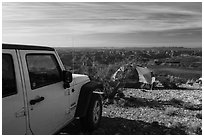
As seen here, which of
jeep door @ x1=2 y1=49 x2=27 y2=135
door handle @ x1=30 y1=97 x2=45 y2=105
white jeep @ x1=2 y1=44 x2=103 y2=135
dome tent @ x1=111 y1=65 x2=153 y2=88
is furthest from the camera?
dome tent @ x1=111 y1=65 x2=153 y2=88

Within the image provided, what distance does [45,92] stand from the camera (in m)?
3.37

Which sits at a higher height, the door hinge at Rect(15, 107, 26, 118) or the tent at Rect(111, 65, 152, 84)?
the door hinge at Rect(15, 107, 26, 118)

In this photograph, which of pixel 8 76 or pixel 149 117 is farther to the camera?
pixel 149 117

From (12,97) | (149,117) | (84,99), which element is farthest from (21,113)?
(149,117)

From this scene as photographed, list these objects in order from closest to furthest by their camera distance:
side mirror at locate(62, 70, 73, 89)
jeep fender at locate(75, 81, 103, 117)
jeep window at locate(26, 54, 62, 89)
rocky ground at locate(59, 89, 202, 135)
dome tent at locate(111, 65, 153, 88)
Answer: jeep window at locate(26, 54, 62, 89)
side mirror at locate(62, 70, 73, 89)
jeep fender at locate(75, 81, 103, 117)
rocky ground at locate(59, 89, 202, 135)
dome tent at locate(111, 65, 153, 88)

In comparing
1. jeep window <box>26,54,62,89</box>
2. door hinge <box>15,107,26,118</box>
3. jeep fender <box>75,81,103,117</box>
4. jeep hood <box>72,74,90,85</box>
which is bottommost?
jeep fender <box>75,81,103,117</box>

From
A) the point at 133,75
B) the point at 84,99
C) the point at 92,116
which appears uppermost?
the point at 84,99

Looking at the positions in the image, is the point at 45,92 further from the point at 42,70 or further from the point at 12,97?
the point at 12,97

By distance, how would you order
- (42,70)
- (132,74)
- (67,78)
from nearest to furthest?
1. (42,70)
2. (67,78)
3. (132,74)

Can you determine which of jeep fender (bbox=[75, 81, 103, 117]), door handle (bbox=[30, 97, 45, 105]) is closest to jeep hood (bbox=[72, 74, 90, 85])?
jeep fender (bbox=[75, 81, 103, 117])

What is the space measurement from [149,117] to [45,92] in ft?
10.7

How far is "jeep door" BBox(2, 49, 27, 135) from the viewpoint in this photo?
2.67 m

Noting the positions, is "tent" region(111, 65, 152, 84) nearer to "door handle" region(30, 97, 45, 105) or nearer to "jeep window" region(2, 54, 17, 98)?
"door handle" region(30, 97, 45, 105)

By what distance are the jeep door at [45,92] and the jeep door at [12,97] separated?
0.46ft
